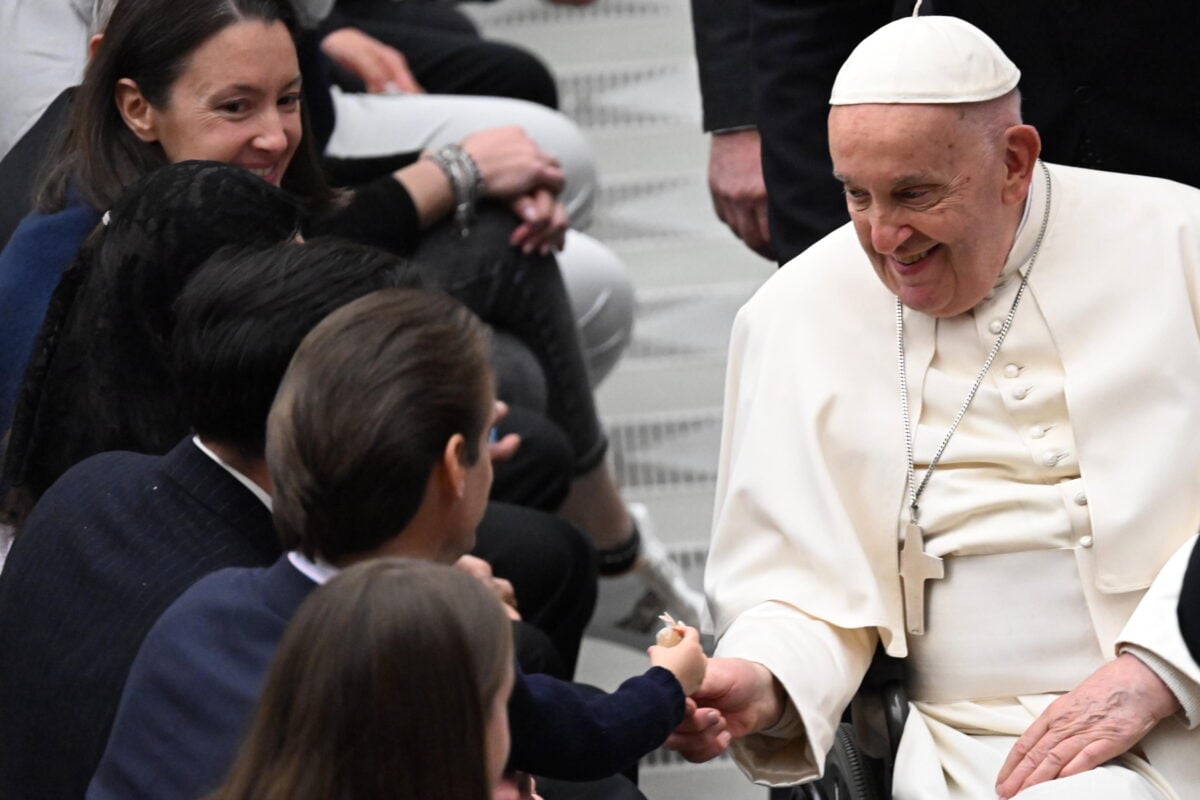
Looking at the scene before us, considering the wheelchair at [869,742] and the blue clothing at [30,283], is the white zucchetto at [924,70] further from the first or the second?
the blue clothing at [30,283]

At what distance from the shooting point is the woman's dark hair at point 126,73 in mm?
3330

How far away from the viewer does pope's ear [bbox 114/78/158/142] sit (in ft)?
11.0

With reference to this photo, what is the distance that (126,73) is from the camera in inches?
132

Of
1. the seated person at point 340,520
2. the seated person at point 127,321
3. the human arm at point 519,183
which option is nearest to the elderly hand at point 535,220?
the human arm at point 519,183

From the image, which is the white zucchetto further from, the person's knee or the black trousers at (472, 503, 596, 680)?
the person's knee

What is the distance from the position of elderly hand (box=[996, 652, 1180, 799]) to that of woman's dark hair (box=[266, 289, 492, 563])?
2.70 ft

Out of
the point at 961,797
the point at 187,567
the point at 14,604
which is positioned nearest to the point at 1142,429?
the point at 961,797

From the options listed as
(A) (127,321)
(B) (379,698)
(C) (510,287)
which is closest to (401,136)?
(C) (510,287)

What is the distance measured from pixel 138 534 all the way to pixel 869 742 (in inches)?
42.0

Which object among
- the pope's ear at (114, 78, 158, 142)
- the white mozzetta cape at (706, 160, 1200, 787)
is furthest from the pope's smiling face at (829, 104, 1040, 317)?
the pope's ear at (114, 78, 158, 142)

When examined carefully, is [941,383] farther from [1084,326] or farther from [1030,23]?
[1030,23]

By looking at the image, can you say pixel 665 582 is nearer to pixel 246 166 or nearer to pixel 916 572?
pixel 246 166

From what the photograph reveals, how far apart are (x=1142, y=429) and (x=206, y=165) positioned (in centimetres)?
141

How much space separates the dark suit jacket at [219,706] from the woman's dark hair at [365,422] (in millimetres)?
84
